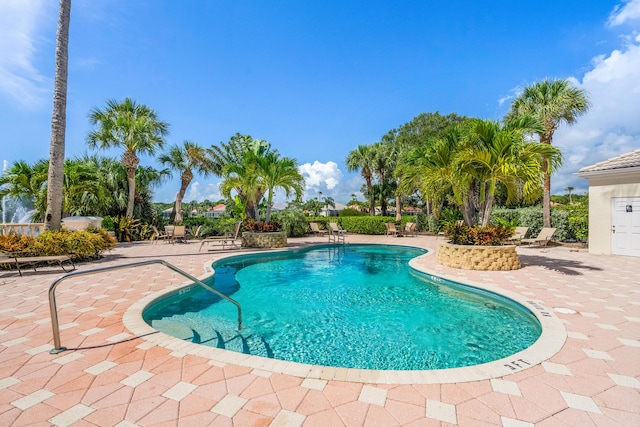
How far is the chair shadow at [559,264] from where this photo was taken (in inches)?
334

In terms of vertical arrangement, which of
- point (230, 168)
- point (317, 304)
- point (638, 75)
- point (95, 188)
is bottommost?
point (317, 304)

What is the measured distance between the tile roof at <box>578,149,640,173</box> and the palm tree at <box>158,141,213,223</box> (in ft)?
78.8

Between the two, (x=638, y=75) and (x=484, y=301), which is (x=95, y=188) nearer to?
(x=484, y=301)

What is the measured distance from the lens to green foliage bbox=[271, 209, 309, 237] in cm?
2092

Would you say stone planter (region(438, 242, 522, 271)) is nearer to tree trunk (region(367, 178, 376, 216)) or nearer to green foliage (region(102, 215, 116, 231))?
green foliage (region(102, 215, 116, 231))

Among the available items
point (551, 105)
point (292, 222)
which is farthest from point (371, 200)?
point (551, 105)

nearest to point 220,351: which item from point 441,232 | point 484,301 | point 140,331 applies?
point 140,331

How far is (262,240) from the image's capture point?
595 inches

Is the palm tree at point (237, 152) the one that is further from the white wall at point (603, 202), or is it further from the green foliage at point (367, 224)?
the white wall at point (603, 202)

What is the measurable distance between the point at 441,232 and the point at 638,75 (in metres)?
13.8

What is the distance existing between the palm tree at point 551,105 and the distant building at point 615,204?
3091 millimetres

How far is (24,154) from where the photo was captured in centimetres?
1448

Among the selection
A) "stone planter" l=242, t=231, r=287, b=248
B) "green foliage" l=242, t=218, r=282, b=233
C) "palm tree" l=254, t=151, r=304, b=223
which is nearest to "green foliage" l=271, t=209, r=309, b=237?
"green foliage" l=242, t=218, r=282, b=233

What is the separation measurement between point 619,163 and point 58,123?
2166 centimetres
